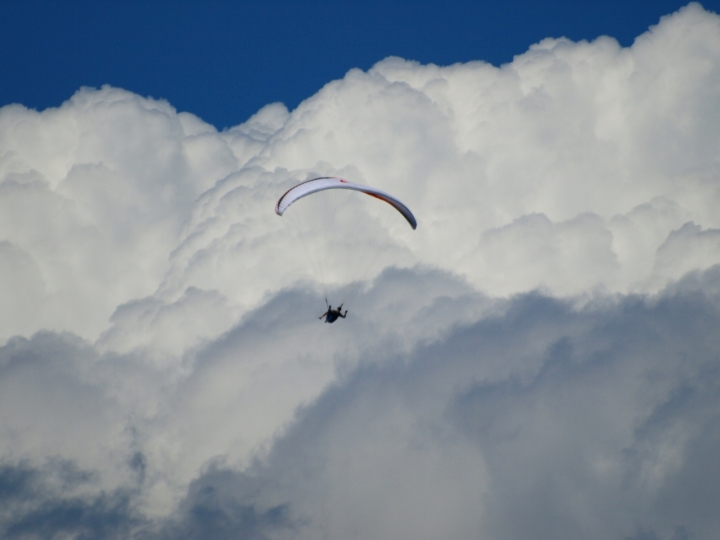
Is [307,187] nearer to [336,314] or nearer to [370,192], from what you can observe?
[370,192]

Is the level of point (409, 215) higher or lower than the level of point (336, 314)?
higher

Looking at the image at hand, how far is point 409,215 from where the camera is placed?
278 feet

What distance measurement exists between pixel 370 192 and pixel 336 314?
1205 centimetres

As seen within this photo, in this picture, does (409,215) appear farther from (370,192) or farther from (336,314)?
(336,314)

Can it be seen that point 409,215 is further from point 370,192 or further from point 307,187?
point 307,187

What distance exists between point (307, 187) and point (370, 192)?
621 cm

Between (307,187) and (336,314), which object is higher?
(307,187)

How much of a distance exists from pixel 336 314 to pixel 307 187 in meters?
11.6

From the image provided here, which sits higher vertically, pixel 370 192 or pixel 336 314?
pixel 370 192

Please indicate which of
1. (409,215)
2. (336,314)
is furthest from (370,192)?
(336,314)

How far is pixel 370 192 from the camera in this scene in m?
83.9

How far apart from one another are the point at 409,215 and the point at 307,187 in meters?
10.2

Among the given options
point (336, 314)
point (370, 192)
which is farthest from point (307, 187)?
point (336, 314)
